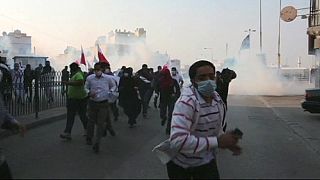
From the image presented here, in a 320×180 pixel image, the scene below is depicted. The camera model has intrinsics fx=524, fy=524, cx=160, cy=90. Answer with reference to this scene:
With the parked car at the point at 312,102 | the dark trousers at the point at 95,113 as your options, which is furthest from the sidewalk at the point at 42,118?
the parked car at the point at 312,102

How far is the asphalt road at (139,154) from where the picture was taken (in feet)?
23.0

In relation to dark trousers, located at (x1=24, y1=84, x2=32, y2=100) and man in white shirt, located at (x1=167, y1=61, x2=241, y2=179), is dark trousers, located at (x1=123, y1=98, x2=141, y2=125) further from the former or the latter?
man in white shirt, located at (x1=167, y1=61, x2=241, y2=179)

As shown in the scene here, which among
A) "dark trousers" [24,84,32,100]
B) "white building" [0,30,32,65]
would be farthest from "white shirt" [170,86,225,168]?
"white building" [0,30,32,65]

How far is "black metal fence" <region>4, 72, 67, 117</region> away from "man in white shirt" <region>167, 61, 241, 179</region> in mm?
9838

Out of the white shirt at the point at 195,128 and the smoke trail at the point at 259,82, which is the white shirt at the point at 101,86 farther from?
the smoke trail at the point at 259,82

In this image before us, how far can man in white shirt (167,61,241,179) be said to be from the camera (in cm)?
351

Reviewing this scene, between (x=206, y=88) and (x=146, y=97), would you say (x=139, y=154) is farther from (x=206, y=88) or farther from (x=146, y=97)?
(x=146, y=97)

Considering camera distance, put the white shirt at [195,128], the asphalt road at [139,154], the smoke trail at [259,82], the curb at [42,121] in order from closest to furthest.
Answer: the white shirt at [195,128] < the asphalt road at [139,154] < the curb at [42,121] < the smoke trail at [259,82]

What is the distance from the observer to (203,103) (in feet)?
12.1

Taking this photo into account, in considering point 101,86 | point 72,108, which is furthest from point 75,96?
point 101,86

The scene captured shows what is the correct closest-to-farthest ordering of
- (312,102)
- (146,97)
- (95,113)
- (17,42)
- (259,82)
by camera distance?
(95,113)
(312,102)
(146,97)
(259,82)
(17,42)

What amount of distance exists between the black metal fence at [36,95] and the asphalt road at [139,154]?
1303 millimetres

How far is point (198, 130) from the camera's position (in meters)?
3.70

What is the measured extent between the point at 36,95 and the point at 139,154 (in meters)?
6.62
